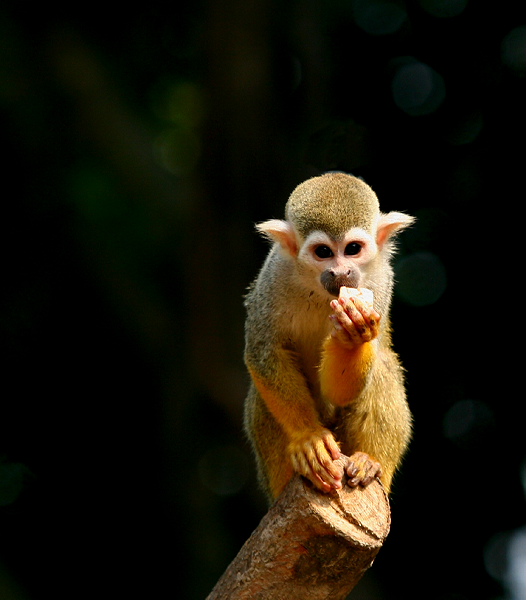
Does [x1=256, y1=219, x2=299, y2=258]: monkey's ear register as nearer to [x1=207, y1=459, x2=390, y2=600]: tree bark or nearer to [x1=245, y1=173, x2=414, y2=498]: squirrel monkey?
[x1=245, y1=173, x2=414, y2=498]: squirrel monkey

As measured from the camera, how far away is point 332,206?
3.49 m

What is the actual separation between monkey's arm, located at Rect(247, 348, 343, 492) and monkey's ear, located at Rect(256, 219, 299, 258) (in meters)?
0.45

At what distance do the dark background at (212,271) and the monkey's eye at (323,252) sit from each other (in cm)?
281

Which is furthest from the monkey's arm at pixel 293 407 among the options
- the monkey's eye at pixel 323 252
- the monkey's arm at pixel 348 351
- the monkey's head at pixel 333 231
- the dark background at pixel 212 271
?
the dark background at pixel 212 271

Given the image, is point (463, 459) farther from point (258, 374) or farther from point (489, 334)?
point (258, 374)

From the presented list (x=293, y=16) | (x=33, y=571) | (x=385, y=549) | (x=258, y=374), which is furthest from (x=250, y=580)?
(x=293, y=16)

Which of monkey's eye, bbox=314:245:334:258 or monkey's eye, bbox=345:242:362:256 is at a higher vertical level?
monkey's eye, bbox=345:242:362:256

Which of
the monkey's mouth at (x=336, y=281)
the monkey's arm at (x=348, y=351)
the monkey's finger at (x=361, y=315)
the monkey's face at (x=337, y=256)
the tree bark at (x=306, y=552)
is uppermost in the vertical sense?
the monkey's face at (x=337, y=256)

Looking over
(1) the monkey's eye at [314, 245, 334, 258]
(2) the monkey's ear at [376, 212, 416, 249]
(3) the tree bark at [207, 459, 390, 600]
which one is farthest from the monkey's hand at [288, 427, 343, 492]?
(2) the monkey's ear at [376, 212, 416, 249]

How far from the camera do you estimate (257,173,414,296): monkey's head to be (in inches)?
135

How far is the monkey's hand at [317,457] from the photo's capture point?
9.47ft

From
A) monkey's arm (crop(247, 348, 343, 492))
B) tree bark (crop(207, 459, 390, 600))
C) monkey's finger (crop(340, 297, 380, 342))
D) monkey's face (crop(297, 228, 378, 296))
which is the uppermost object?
monkey's face (crop(297, 228, 378, 296))

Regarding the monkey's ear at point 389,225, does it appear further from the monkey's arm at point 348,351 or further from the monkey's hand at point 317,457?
the monkey's hand at point 317,457

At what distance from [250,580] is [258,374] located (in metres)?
1.09
